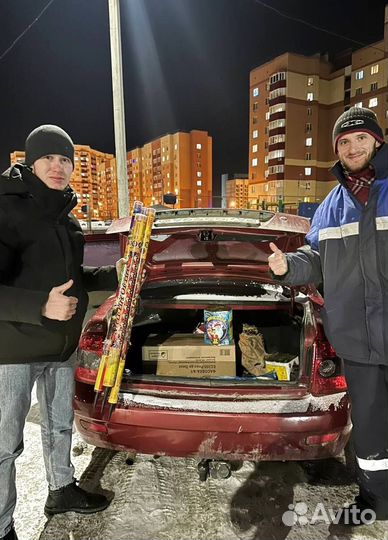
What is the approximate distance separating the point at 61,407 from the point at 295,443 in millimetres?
1289

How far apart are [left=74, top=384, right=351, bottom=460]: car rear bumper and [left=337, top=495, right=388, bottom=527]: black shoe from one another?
0.37m

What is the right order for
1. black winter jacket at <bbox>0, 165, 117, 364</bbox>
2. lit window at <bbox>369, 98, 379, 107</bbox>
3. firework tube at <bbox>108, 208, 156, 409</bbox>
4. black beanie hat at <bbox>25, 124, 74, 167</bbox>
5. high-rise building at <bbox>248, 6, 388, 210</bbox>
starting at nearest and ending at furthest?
black winter jacket at <bbox>0, 165, 117, 364</bbox> < black beanie hat at <bbox>25, 124, 74, 167</bbox> < firework tube at <bbox>108, 208, 156, 409</bbox> < lit window at <bbox>369, 98, 379, 107</bbox> < high-rise building at <bbox>248, 6, 388, 210</bbox>

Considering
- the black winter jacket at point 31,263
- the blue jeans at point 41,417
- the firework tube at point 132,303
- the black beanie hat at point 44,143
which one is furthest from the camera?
the firework tube at point 132,303

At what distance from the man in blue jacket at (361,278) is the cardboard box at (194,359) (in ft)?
2.36

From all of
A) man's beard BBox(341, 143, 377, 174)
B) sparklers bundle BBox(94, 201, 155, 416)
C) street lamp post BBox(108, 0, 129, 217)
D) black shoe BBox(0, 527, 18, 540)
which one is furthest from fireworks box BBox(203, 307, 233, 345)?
street lamp post BBox(108, 0, 129, 217)

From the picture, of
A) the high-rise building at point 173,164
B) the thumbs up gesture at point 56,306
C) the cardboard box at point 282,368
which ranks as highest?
the high-rise building at point 173,164

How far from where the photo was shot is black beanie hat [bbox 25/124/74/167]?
192cm

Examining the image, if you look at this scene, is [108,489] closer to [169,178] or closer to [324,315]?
[324,315]

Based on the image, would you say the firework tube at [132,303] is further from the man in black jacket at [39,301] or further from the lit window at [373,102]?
the lit window at [373,102]

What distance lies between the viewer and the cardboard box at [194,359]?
2.48 m

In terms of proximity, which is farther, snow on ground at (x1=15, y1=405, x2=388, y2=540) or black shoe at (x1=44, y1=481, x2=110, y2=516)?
black shoe at (x1=44, y1=481, x2=110, y2=516)

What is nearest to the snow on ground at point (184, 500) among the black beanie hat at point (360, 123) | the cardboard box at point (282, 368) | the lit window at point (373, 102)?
the cardboard box at point (282, 368)

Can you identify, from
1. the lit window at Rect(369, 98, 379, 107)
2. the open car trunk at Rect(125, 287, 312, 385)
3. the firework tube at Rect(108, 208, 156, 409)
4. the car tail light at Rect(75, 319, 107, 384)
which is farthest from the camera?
the lit window at Rect(369, 98, 379, 107)

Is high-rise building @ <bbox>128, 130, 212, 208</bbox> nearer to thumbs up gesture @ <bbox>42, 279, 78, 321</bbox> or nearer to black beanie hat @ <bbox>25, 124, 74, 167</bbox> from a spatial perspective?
black beanie hat @ <bbox>25, 124, 74, 167</bbox>
